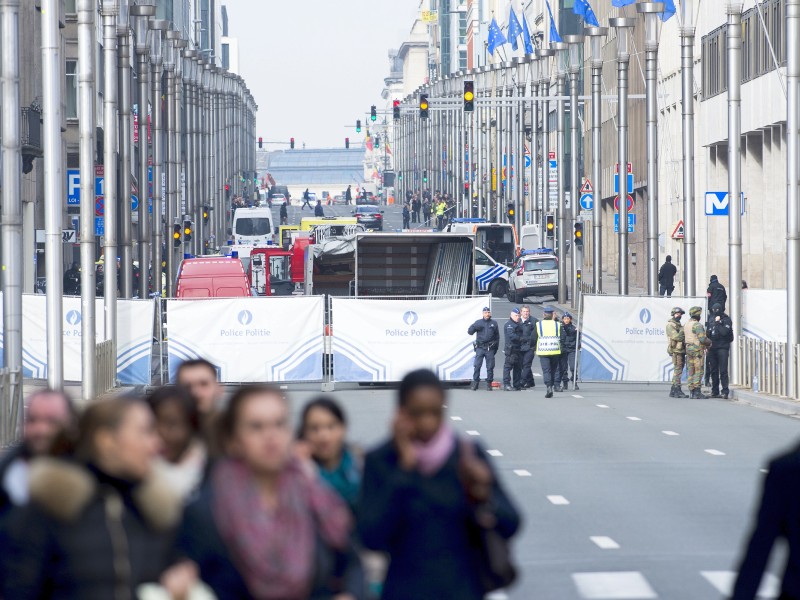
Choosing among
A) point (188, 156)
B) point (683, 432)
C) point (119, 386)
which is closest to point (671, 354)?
point (683, 432)

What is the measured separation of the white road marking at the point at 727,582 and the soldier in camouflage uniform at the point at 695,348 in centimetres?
1832

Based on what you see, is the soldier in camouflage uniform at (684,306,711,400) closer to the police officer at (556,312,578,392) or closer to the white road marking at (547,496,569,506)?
the police officer at (556,312,578,392)

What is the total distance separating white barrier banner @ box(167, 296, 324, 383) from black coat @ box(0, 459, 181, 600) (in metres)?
26.2

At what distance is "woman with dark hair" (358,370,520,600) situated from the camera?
20.4 ft

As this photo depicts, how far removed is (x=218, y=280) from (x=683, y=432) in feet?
65.0

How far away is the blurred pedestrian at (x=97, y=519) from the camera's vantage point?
5.45m

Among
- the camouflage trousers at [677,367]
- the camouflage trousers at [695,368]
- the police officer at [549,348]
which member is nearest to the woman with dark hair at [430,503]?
the camouflage trousers at [695,368]

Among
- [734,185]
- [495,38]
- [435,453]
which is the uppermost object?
[495,38]

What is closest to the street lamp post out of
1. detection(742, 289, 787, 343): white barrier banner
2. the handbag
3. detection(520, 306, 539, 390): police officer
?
detection(742, 289, 787, 343): white barrier banner

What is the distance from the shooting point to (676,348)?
30.9 metres

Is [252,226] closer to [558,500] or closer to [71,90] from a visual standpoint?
[71,90]

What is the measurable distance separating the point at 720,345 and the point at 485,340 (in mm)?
4217

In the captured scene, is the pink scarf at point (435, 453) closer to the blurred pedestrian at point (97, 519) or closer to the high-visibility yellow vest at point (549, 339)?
the blurred pedestrian at point (97, 519)

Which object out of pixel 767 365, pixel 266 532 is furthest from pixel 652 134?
pixel 266 532
